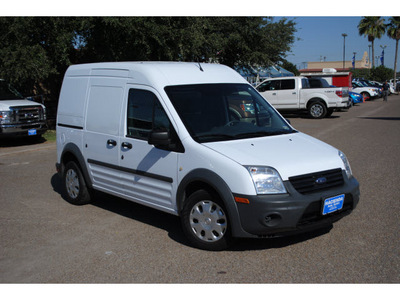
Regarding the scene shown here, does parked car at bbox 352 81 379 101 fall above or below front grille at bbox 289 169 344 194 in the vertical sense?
above

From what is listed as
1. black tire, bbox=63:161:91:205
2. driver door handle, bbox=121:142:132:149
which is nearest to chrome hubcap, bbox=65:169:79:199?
black tire, bbox=63:161:91:205

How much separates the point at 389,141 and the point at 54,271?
11290 mm

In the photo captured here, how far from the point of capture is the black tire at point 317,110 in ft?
72.9

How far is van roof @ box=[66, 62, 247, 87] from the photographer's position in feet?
18.4

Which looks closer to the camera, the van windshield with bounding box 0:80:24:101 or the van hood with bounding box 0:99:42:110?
the van hood with bounding box 0:99:42:110

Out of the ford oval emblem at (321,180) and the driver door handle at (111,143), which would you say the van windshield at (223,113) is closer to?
the ford oval emblem at (321,180)

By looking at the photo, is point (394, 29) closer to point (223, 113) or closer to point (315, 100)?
point (315, 100)

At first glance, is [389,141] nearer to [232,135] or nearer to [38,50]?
[232,135]

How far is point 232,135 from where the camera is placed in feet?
17.6

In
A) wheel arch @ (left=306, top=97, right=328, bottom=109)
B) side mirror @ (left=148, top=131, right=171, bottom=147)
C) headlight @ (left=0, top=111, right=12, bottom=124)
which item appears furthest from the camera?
wheel arch @ (left=306, top=97, right=328, bottom=109)

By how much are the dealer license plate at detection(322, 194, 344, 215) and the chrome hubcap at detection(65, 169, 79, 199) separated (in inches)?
151

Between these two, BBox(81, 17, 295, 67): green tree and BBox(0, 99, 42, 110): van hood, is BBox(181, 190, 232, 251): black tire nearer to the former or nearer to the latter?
BBox(81, 17, 295, 67): green tree

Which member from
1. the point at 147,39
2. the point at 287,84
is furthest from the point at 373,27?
the point at 147,39

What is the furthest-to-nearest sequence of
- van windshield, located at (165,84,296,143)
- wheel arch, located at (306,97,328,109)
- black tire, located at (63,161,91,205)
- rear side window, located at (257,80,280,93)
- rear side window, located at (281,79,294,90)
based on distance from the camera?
1. rear side window, located at (257,80,280,93)
2. rear side window, located at (281,79,294,90)
3. wheel arch, located at (306,97,328,109)
4. black tire, located at (63,161,91,205)
5. van windshield, located at (165,84,296,143)
